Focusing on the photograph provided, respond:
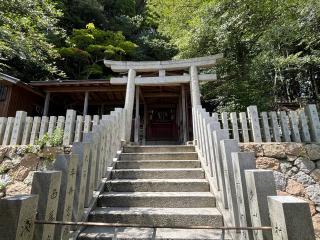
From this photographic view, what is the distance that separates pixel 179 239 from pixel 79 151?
1616 mm

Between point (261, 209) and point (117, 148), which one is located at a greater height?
point (117, 148)

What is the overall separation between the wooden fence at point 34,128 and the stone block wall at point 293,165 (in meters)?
4.15

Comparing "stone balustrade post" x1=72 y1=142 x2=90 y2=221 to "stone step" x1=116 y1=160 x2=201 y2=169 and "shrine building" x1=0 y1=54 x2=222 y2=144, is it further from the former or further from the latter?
"shrine building" x1=0 y1=54 x2=222 y2=144

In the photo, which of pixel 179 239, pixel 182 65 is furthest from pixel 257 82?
pixel 179 239

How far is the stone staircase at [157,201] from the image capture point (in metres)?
2.78

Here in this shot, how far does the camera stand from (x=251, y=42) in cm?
925

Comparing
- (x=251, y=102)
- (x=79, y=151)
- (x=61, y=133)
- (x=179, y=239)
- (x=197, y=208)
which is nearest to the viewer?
(x=179, y=239)

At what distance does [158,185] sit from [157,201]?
431 mm

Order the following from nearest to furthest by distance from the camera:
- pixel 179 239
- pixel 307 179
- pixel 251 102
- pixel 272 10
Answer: pixel 179 239 < pixel 307 179 < pixel 272 10 < pixel 251 102

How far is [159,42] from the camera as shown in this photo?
15.9 m

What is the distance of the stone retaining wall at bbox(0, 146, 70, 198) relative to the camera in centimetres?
543

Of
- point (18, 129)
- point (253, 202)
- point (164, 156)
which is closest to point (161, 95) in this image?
point (164, 156)

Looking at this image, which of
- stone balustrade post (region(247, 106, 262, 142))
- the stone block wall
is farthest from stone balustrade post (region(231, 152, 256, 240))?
stone balustrade post (region(247, 106, 262, 142))

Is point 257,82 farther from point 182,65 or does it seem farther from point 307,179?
point 307,179
